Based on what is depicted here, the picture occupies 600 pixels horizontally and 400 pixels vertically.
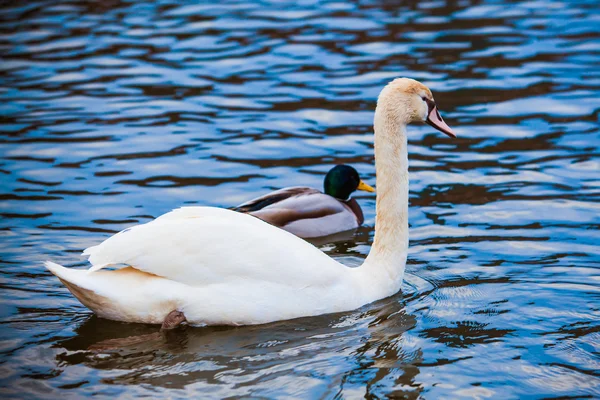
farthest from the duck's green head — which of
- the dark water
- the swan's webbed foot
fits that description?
the swan's webbed foot

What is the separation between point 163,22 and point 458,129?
7034mm

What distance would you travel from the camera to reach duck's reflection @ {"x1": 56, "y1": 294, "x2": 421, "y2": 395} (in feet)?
18.3

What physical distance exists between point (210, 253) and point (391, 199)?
4.83 feet

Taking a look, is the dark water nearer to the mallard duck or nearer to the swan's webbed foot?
the swan's webbed foot

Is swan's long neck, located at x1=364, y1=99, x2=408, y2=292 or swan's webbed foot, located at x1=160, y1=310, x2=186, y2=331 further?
swan's long neck, located at x1=364, y1=99, x2=408, y2=292

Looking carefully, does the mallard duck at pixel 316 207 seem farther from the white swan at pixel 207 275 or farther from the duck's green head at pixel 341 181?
the white swan at pixel 207 275

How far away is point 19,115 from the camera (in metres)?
11.9

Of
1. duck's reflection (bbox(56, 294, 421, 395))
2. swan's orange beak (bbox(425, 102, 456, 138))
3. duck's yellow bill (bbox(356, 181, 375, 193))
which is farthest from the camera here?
duck's yellow bill (bbox(356, 181, 375, 193))

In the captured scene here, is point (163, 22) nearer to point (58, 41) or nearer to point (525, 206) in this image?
point (58, 41)

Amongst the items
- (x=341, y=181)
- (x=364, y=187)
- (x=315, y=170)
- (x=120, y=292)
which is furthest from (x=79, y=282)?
(x=315, y=170)

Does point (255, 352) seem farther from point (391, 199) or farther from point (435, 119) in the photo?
point (435, 119)

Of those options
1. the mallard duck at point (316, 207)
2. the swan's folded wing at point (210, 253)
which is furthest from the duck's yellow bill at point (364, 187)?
the swan's folded wing at point (210, 253)

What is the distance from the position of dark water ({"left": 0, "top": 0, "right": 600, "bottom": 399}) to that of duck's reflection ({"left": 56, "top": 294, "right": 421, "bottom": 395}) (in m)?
0.02

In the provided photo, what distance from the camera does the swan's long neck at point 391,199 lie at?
676 cm
